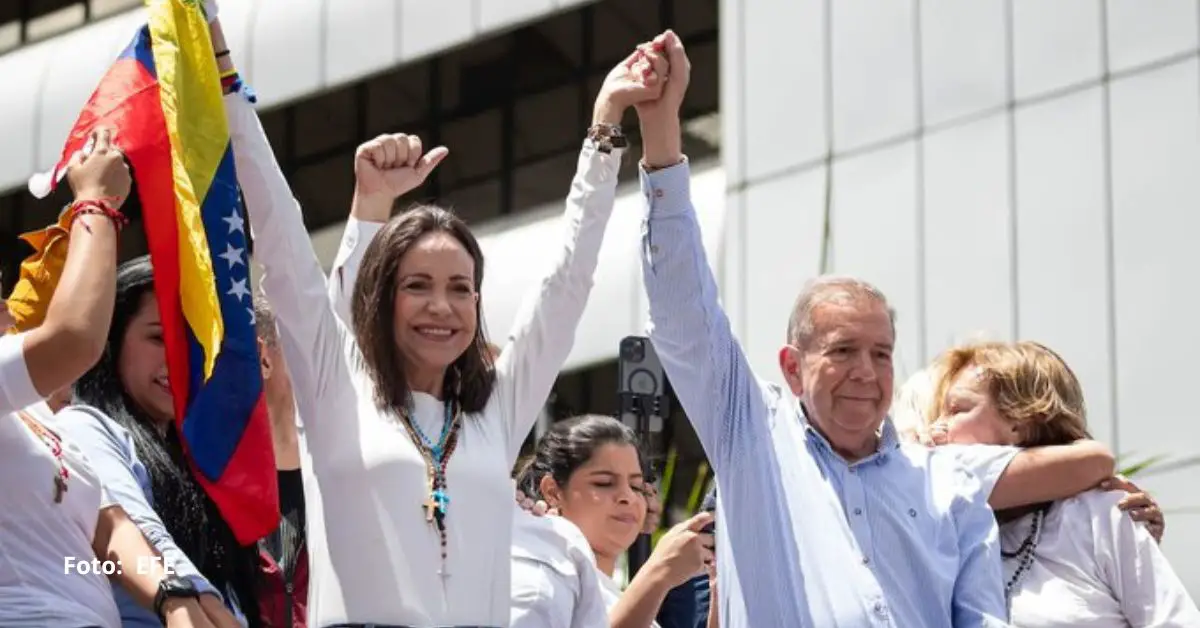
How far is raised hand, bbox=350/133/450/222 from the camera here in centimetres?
601

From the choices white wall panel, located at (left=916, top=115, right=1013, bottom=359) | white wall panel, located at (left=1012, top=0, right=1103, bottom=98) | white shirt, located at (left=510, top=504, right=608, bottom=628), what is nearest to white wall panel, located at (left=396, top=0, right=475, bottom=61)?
white wall panel, located at (left=916, top=115, right=1013, bottom=359)

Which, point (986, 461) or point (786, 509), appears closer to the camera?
point (786, 509)

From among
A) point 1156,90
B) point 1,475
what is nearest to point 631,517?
point 1,475

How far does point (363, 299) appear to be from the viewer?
5461 mm

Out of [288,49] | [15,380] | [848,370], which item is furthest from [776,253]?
[15,380]

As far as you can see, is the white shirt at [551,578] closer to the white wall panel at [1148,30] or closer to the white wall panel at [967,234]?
the white wall panel at [967,234]

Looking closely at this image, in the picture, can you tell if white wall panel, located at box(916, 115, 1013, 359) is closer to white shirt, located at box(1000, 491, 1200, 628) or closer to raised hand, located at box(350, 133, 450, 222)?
white shirt, located at box(1000, 491, 1200, 628)

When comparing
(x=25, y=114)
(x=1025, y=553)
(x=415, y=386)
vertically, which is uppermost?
(x=25, y=114)

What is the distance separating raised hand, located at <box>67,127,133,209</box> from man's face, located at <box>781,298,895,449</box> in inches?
67.8

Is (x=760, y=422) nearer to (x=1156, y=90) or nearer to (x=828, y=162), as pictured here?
(x=1156, y=90)

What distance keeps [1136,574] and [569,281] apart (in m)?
1.62

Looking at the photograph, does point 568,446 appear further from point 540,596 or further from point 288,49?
point 288,49

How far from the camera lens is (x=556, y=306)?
556 centimetres

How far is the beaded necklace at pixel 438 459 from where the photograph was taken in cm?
508
